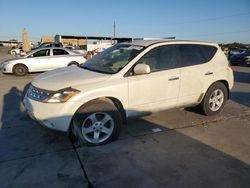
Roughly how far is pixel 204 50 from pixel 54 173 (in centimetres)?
390

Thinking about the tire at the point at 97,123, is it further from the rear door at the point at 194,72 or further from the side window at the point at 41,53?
the side window at the point at 41,53

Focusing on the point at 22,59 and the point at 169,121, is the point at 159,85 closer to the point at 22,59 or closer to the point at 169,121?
the point at 169,121

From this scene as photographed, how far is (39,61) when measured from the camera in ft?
41.7

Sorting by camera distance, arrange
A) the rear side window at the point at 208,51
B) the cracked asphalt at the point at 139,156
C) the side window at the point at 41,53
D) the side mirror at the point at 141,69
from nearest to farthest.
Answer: the cracked asphalt at the point at 139,156
the side mirror at the point at 141,69
the rear side window at the point at 208,51
the side window at the point at 41,53

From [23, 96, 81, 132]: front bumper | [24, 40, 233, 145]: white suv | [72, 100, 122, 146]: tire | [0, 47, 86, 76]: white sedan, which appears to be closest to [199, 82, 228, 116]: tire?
[24, 40, 233, 145]: white suv

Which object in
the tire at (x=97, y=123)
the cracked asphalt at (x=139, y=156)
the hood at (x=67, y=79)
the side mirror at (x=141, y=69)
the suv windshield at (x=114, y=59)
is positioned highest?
the suv windshield at (x=114, y=59)

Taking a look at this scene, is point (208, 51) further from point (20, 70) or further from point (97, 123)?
point (20, 70)

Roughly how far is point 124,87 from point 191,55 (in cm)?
180

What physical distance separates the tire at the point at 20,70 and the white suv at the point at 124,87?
871 cm

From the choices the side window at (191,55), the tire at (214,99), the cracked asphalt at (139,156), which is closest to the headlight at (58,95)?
the cracked asphalt at (139,156)

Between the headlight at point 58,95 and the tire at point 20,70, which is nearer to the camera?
the headlight at point 58,95

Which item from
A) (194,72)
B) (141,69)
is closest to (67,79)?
(141,69)

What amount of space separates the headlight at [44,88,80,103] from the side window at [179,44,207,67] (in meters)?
2.30

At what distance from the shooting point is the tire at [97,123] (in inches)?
151
